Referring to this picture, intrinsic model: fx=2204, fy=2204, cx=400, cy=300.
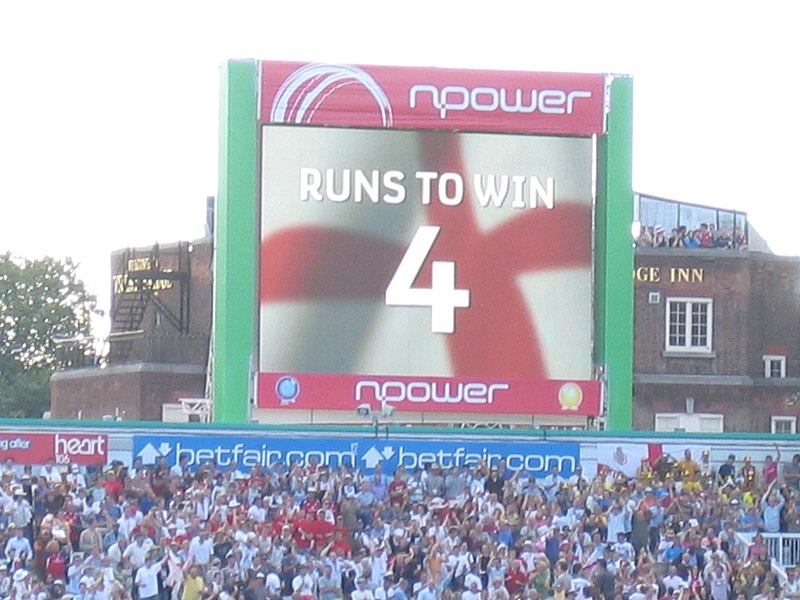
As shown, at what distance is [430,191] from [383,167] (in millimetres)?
777

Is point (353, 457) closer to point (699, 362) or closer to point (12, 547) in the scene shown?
point (12, 547)

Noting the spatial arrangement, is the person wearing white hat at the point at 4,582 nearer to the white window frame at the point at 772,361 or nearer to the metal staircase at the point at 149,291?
the metal staircase at the point at 149,291

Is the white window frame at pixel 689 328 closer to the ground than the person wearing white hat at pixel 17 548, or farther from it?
farther from it

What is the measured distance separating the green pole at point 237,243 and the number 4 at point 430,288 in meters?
2.10

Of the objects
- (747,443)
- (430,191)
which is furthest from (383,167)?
(747,443)

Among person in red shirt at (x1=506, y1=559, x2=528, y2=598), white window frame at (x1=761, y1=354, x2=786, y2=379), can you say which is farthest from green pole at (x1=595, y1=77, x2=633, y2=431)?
white window frame at (x1=761, y1=354, x2=786, y2=379)

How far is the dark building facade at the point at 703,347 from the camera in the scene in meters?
49.8

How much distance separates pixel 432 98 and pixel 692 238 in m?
19.4

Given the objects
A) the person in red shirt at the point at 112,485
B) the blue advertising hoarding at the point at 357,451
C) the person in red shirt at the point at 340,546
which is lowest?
the person in red shirt at the point at 340,546

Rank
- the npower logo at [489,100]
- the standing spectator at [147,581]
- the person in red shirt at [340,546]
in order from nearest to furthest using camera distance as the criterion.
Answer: the standing spectator at [147,581], the person in red shirt at [340,546], the npower logo at [489,100]

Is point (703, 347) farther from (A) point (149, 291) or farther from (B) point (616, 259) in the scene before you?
(B) point (616, 259)

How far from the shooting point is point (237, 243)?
32.0 metres

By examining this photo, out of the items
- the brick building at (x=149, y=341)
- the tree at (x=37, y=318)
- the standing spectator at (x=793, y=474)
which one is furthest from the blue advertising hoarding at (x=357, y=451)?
the tree at (x=37, y=318)

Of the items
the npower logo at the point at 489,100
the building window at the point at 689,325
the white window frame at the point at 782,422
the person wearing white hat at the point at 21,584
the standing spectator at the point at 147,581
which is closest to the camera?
the person wearing white hat at the point at 21,584
